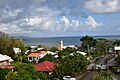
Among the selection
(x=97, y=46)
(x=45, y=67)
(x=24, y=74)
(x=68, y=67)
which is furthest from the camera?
(x=97, y=46)

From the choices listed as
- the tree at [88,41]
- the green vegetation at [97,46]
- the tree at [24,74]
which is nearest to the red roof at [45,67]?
the tree at [24,74]

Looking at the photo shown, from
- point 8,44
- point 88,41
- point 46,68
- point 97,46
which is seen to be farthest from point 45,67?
point 88,41

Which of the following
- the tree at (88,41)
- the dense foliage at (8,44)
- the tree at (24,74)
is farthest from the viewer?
the tree at (88,41)

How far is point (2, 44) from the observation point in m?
60.3

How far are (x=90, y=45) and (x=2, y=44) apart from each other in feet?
81.8

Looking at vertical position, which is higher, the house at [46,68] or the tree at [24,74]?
the tree at [24,74]

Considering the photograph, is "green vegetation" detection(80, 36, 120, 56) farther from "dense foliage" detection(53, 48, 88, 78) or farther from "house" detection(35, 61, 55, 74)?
"dense foliage" detection(53, 48, 88, 78)

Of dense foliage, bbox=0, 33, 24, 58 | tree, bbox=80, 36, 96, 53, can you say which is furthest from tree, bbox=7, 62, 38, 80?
tree, bbox=80, 36, 96, 53

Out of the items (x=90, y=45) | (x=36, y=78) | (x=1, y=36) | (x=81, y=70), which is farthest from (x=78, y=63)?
(x=90, y=45)

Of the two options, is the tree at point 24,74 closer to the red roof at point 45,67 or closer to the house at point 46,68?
the house at point 46,68

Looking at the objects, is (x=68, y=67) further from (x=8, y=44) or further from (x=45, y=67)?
(x=8, y=44)

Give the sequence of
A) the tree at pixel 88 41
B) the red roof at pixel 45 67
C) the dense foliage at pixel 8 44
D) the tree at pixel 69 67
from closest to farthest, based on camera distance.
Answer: the tree at pixel 69 67
the red roof at pixel 45 67
the dense foliage at pixel 8 44
the tree at pixel 88 41

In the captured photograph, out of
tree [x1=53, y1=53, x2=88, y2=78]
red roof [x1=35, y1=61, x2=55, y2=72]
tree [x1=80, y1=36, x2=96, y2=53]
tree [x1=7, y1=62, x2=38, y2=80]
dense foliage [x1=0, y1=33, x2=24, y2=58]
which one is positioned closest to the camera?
tree [x1=7, y1=62, x2=38, y2=80]

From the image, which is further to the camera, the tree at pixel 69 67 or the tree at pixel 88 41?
the tree at pixel 88 41
